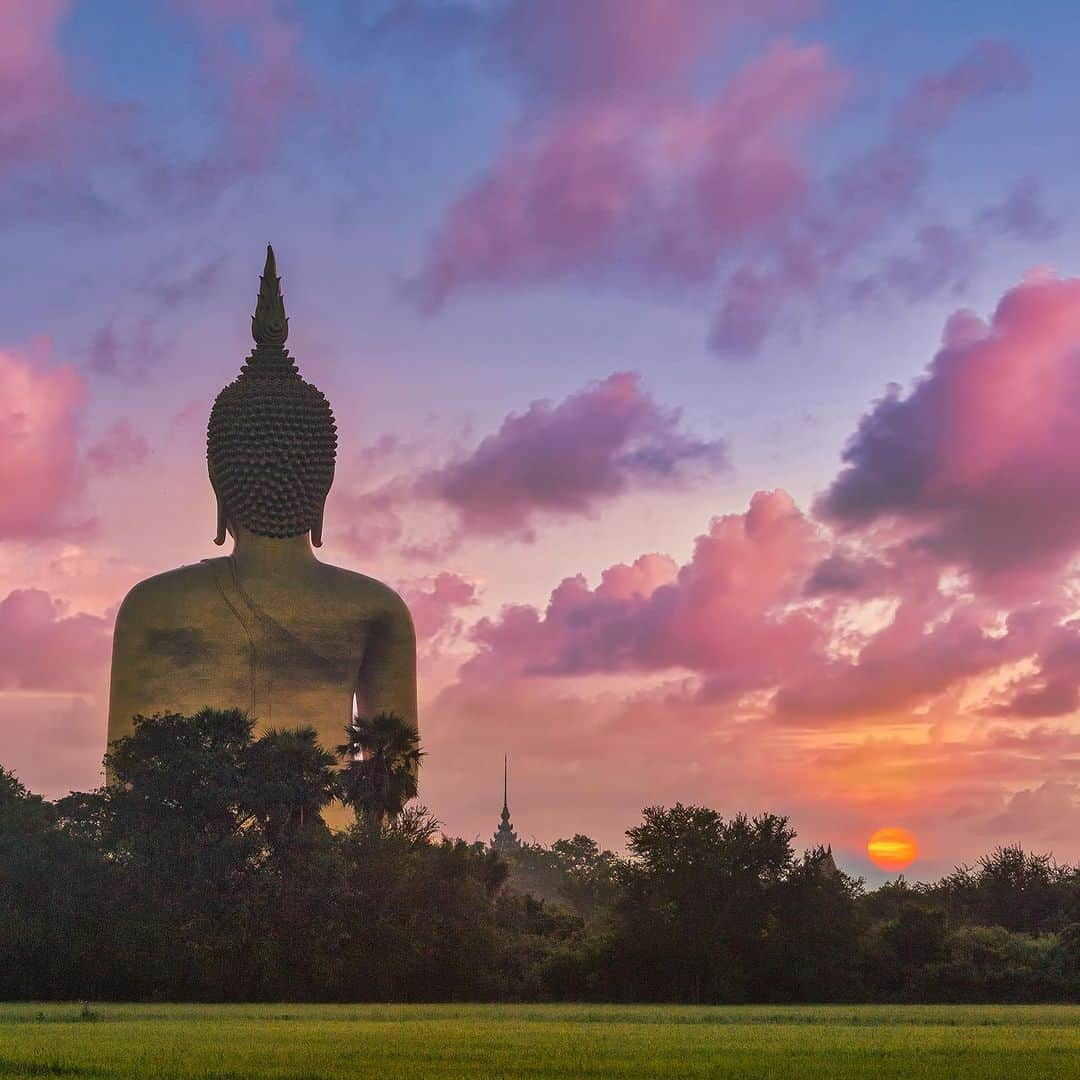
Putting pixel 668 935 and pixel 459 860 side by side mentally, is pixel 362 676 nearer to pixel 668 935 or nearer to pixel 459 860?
pixel 459 860

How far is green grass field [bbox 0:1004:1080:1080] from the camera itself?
1546 cm

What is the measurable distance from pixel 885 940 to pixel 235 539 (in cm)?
2238

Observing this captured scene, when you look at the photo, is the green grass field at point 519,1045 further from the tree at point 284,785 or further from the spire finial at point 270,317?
the spire finial at point 270,317

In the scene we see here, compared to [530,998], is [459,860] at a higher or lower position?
higher

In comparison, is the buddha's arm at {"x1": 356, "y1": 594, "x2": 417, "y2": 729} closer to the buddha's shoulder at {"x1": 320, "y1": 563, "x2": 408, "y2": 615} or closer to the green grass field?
the buddha's shoulder at {"x1": 320, "y1": 563, "x2": 408, "y2": 615}

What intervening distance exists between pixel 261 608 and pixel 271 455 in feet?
14.9

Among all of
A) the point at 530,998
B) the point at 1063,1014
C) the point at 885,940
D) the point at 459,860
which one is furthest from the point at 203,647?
the point at 1063,1014

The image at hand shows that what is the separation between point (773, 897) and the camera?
134 ft

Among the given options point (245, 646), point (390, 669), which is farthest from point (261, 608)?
point (390, 669)

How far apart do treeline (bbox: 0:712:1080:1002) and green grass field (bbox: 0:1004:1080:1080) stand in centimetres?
907

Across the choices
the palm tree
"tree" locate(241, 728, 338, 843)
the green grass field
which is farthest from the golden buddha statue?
the green grass field

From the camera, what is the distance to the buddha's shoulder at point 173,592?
1956 inches

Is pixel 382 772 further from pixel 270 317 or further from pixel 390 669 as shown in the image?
pixel 270 317

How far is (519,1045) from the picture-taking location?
18203 mm
